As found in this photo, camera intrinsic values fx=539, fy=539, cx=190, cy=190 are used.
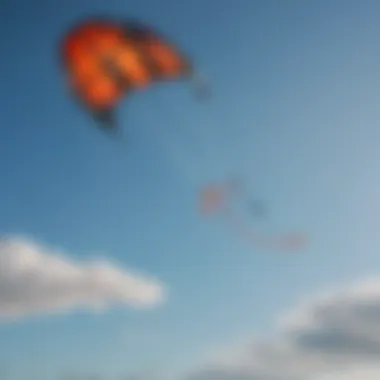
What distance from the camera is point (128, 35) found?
32438 millimetres

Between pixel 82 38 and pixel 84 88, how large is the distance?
312 cm

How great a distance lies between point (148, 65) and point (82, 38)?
14.6 feet

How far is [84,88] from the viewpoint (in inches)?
1337

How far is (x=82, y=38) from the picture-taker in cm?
3247

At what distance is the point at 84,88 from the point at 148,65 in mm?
4314

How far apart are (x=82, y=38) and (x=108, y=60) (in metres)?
2.64

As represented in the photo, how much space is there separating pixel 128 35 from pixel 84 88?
441 cm

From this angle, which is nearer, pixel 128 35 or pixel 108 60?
pixel 128 35

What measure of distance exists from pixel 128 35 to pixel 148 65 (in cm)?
263

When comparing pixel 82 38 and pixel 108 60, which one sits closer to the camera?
pixel 82 38

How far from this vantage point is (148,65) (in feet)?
113
